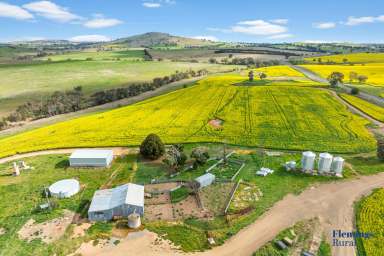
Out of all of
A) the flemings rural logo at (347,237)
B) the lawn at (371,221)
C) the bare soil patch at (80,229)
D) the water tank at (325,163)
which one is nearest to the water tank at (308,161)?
the water tank at (325,163)

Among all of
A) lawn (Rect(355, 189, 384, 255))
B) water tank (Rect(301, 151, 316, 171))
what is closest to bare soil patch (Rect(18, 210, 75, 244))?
lawn (Rect(355, 189, 384, 255))

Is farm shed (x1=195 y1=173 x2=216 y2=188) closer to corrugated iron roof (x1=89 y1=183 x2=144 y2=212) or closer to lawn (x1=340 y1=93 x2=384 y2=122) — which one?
corrugated iron roof (x1=89 y1=183 x2=144 y2=212)

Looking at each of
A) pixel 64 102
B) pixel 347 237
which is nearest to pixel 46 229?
pixel 347 237

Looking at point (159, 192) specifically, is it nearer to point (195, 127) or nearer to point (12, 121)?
point (195, 127)

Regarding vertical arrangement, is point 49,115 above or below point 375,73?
below

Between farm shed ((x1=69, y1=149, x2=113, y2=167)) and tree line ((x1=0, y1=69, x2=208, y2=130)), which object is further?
tree line ((x1=0, y1=69, x2=208, y2=130))

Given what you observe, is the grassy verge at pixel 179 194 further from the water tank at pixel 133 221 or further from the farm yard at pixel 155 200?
the water tank at pixel 133 221

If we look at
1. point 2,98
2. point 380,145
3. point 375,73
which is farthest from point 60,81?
point 375,73
